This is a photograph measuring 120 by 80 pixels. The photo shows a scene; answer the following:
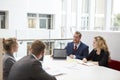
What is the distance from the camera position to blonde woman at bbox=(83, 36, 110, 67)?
402 centimetres

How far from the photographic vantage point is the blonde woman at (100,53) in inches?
158

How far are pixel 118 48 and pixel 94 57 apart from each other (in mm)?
862

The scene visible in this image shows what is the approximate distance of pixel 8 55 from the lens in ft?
9.45

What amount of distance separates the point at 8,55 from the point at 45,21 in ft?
49.2

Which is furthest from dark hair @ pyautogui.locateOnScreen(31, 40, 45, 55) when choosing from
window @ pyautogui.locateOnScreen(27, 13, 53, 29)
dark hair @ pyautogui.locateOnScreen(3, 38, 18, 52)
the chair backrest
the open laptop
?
window @ pyautogui.locateOnScreen(27, 13, 53, 29)

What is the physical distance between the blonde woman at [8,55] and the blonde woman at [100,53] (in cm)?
148

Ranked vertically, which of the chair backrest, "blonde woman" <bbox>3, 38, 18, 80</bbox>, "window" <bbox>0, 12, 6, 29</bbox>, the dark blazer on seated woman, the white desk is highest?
"window" <bbox>0, 12, 6, 29</bbox>

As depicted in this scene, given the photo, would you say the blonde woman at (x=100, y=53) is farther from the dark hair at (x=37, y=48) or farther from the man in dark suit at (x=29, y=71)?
the man in dark suit at (x=29, y=71)

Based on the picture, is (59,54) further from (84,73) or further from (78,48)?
(84,73)

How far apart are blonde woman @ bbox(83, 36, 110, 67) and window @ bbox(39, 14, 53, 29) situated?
13.4 metres

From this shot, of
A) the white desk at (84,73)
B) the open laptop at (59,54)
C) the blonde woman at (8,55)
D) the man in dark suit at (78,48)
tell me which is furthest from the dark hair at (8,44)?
the man in dark suit at (78,48)

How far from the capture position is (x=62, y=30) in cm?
1741

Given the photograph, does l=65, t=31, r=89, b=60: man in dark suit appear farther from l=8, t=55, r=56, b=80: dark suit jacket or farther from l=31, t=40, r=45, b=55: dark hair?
l=8, t=55, r=56, b=80: dark suit jacket

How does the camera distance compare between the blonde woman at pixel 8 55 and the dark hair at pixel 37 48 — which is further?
the blonde woman at pixel 8 55
